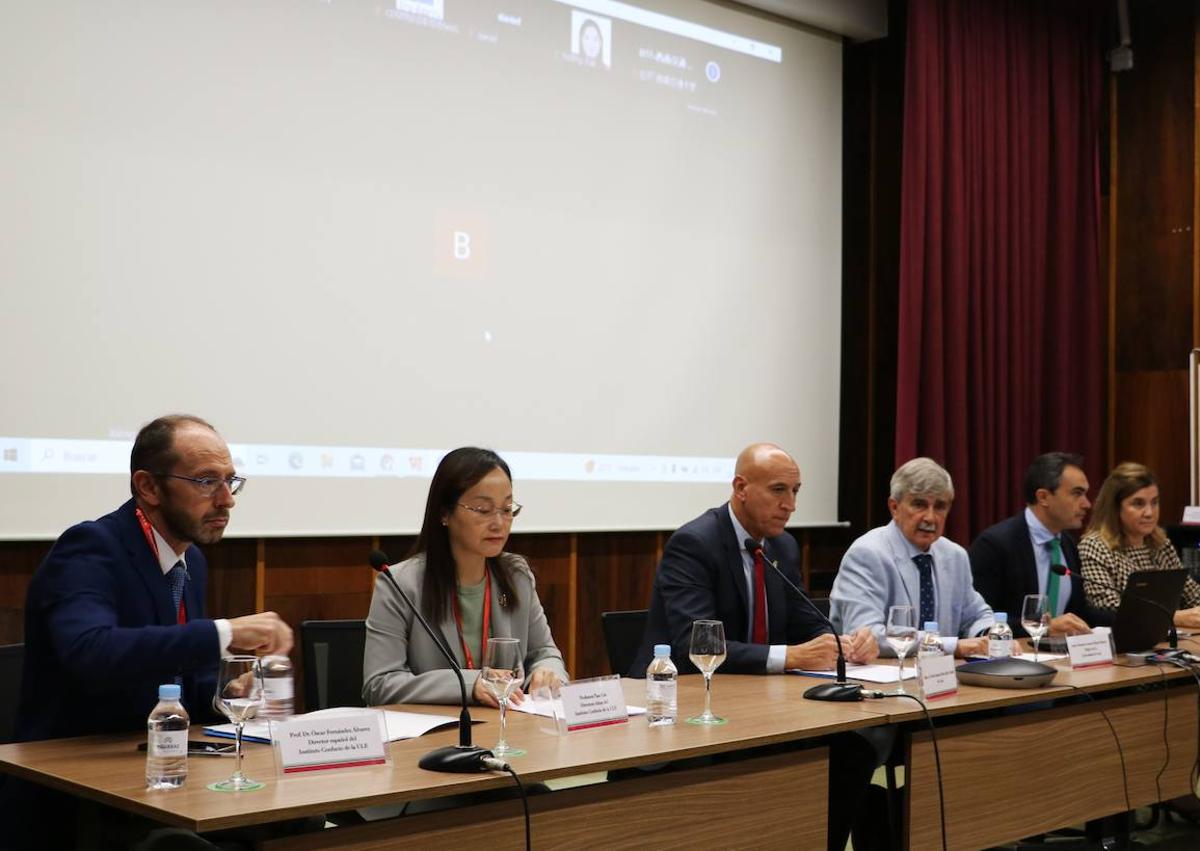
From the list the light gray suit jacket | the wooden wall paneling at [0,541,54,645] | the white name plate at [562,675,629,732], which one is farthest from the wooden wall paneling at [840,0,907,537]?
the white name plate at [562,675,629,732]

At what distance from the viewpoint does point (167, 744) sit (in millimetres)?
1947

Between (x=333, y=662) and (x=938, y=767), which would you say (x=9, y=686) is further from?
(x=938, y=767)

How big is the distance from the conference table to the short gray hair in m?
0.61

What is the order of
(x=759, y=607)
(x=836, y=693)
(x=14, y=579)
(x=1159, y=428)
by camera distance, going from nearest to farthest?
(x=836, y=693) < (x=759, y=607) < (x=14, y=579) < (x=1159, y=428)

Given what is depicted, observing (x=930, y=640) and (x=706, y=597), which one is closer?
(x=930, y=640)

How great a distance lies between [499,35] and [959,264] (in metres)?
2.41

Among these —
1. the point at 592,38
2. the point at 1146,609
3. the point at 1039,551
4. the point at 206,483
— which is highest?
the point at 592,38

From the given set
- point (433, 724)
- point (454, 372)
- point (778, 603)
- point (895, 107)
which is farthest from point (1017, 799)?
point (895, 107)

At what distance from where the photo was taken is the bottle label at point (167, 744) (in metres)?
1.94

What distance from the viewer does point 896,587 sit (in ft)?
12.8

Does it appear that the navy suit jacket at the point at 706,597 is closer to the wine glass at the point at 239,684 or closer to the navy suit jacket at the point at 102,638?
the navy suit jacket at the point at 102,638

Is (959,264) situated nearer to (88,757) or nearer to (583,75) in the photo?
(583,75)

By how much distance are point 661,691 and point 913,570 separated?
159cm

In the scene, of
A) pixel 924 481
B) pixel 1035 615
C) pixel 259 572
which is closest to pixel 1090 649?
pixel 1035 615
